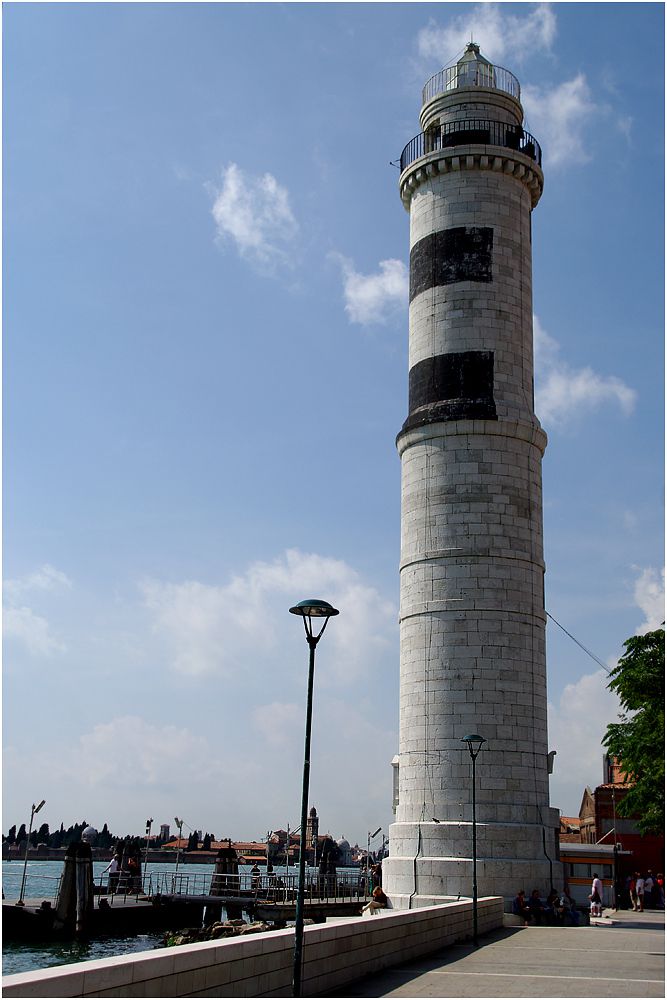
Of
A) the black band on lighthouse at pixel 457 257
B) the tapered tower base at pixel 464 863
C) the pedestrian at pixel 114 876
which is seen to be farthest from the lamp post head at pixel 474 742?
the pedestrian at pixel 114 876

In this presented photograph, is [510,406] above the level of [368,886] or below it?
above

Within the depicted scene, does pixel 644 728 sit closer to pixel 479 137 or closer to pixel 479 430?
pixel 479 430

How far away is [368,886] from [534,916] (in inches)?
402

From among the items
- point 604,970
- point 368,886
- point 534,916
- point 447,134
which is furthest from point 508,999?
point 447,134

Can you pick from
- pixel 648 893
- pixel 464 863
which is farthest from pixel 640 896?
pixel 464 863

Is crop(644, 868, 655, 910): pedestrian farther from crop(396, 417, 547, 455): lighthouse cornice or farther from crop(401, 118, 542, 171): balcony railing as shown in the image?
crop(401, 118, 542, 171): balcony railing

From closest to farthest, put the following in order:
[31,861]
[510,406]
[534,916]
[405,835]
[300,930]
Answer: [300,930]
[534,916]
[405,835]
[510,406]
[31,861]

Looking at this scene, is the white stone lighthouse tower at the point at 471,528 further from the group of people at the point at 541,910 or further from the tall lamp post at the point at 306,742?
the tall lamp post at the point at 306,742

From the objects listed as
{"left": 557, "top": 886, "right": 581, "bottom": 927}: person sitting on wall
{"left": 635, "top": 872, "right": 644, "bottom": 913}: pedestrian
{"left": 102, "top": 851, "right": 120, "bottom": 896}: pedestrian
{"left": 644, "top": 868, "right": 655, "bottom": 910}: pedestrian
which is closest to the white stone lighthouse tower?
{"left": 557, "top": 886, "right": 581, "bottom": 927}: person sitting on wall

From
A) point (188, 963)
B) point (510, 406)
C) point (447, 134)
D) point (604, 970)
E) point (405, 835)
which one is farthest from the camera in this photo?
point (447, 134)

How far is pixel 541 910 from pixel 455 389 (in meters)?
14.6

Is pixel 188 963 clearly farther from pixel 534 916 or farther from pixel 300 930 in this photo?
pixel 534 916

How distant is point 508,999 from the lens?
12508 millimetres

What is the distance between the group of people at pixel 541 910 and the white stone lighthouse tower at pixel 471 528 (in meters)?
0.43
